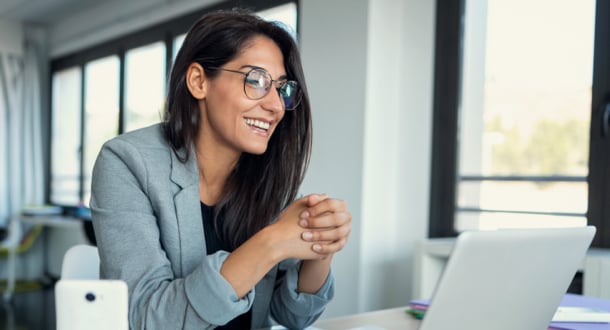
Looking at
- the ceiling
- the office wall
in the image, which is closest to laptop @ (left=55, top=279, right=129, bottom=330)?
the office wall

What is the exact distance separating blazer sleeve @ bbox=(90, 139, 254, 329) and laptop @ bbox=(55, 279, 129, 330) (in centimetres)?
34

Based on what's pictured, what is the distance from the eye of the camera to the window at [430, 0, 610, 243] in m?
2.58

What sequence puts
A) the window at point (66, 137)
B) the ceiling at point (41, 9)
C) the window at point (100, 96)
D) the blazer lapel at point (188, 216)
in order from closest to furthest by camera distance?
the blazer lapel at point (188, 216)
the window at point (100, 96)
the ceiling at point (41, 9)
the window at point (66, 137)

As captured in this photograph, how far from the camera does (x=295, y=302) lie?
129 centimetres

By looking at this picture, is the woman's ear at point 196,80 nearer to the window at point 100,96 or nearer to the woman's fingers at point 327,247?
the woman's fingers at point 327,247

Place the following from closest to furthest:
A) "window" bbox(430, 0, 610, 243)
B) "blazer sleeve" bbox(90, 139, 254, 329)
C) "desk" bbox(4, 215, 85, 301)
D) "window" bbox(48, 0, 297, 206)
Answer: "blazer sleeve" bbox(90, 139, 254, 329) → "window" bbox(430, 0, 610, 243) → "window" bbox(48, 0, 297, 206) → "desk" bbox(4, 215, 85, 301)

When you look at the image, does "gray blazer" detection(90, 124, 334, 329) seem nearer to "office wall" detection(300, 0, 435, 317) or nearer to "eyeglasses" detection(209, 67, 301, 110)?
"eyeglasses" detection(209, 67, 301, 110)

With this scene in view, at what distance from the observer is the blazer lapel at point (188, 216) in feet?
4.08

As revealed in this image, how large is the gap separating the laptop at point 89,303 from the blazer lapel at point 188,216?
587mm

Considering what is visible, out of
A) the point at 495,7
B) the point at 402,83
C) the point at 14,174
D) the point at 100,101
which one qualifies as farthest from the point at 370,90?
the point at 14,174

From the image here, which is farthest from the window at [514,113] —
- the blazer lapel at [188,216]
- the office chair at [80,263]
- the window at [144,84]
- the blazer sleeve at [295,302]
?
the window at [144,84]

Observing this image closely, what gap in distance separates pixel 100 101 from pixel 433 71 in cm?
397

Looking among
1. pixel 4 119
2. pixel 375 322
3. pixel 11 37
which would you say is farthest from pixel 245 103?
pixel 11 37

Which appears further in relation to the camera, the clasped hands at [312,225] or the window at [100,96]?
the window at [100,96]
